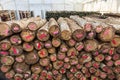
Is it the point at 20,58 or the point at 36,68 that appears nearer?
the point at 20,58

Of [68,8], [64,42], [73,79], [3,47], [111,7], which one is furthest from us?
[68,8]

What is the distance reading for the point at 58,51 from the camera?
2.36 metres

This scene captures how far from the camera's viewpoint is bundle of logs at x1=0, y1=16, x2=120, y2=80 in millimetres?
2225

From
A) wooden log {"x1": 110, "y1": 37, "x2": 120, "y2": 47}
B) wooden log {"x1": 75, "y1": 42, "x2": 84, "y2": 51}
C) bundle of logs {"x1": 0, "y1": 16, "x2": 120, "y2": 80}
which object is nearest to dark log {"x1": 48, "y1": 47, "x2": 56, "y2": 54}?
bundle of logs {"x1": 0, "y1": 16, "x2": 120, "y2": 80}

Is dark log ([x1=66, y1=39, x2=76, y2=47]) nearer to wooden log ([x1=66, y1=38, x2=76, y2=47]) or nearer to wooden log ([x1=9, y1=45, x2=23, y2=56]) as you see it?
wooden log ([x1=66, y1=38, x2=76, y2=47])

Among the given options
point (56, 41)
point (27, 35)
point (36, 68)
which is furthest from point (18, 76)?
point (56, 41)

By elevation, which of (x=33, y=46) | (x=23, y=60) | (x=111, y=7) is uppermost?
(x=111, y=7)

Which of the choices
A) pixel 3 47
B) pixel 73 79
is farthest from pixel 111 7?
pixel 3 47

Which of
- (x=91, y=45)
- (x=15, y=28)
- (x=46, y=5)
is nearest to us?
(x=15, y=28)

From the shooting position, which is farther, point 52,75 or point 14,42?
point 52,75

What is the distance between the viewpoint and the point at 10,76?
243 centimetres

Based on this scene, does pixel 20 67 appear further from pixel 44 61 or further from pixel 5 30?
pixel 5 30

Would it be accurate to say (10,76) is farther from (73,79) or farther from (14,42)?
(73,79)

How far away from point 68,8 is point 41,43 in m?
11.6
